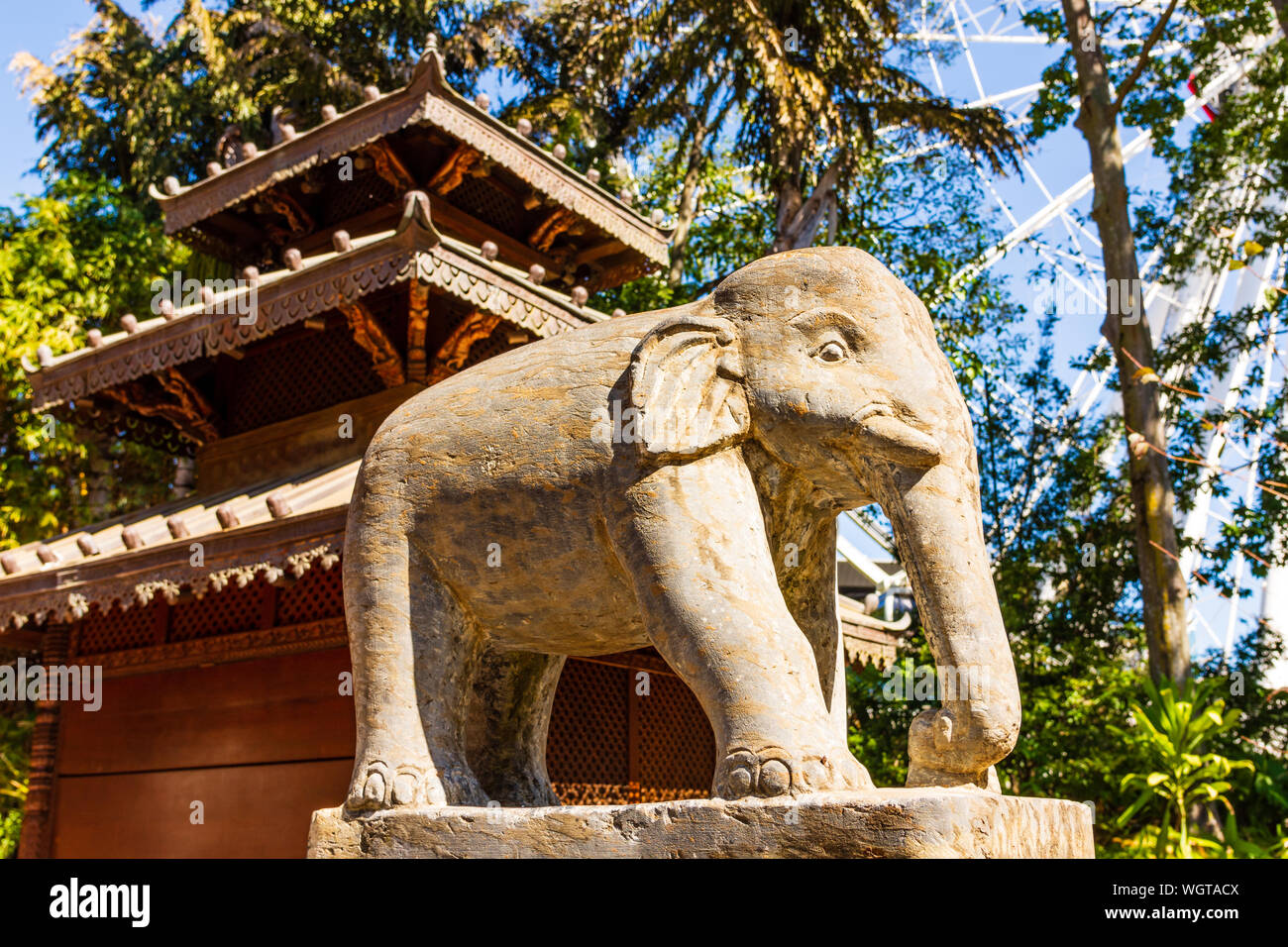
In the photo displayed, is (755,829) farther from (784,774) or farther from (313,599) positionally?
(313,599)

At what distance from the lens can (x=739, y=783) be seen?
2.91m

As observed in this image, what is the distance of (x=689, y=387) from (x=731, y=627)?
694mm

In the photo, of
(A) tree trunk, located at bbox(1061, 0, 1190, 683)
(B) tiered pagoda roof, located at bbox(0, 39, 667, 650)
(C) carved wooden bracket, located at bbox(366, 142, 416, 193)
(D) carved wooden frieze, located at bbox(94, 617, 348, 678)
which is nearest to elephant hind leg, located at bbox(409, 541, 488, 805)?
(B) tiered pagoda roof, located at bbox(0, 39, 667, 650)

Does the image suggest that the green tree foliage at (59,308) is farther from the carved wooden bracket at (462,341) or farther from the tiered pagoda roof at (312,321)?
the carved wooden bracket at (462,341)

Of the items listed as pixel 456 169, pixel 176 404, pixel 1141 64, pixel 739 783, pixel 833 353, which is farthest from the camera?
pixel 1141 64

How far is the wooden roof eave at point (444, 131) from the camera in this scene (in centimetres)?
888

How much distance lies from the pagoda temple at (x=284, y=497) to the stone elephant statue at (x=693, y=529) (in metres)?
3.13

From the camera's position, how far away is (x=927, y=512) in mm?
3150

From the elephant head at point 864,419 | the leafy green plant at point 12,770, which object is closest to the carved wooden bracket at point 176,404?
the leafy green plant at point 12,770

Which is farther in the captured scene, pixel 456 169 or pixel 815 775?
pixel 456 169

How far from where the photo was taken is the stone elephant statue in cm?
305

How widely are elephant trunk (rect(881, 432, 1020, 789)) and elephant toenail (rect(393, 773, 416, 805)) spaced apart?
1431 mm

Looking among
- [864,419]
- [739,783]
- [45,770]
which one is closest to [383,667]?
[739,783]
